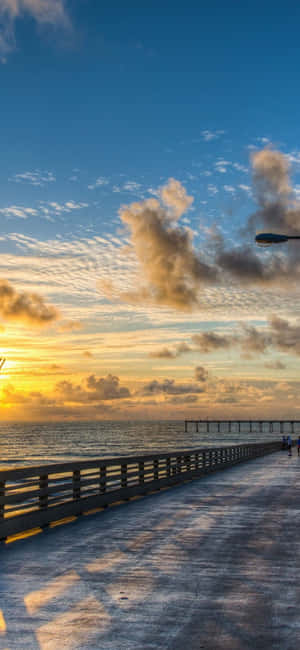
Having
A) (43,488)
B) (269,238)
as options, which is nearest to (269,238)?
(269,238)

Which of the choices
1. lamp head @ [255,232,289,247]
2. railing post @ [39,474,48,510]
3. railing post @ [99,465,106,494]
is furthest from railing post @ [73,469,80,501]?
lamp head @ [255,232,289,247]

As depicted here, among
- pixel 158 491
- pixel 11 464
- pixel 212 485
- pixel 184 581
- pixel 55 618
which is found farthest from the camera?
pixel 11 464

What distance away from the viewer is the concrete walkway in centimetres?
730

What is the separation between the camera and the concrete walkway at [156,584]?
7.30m

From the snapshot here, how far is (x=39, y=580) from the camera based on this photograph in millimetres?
9914

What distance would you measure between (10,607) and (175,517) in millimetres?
9128

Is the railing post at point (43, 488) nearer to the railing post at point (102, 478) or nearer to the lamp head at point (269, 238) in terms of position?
the railing post at point (102, 478)

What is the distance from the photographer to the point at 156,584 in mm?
9727

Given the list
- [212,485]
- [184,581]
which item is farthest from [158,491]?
[184,581]

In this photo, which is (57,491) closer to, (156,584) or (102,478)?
(102,478)

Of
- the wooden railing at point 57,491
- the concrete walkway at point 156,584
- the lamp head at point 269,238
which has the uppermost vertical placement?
the lamp head at point 269,238

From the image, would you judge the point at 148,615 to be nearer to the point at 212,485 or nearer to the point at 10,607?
the point at 10,607

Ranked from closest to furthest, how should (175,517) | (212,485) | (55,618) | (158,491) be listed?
1. (55,618)
2. (175,517)
3. (158,491)
4. (212,485)

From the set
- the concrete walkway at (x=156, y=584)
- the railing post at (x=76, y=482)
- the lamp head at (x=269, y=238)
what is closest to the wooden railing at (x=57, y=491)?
the railing post at (x=76, y=482)
